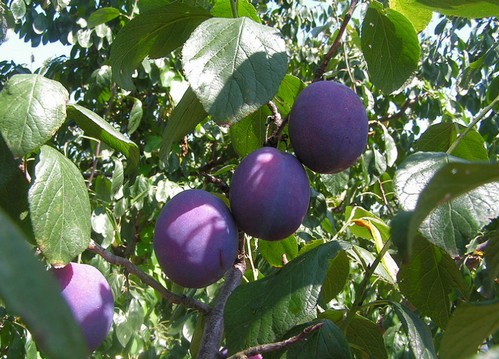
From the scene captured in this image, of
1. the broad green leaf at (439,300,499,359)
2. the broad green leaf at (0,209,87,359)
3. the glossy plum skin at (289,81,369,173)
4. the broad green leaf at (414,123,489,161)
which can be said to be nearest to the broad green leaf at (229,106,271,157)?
the glossy plum skin at (289,81,369,173)

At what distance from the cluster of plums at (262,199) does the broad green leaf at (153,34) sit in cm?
19

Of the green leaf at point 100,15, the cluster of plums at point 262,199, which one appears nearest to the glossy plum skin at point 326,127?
the cluster of plums at point 262,199

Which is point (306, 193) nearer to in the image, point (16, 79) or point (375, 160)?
point (16, 79)

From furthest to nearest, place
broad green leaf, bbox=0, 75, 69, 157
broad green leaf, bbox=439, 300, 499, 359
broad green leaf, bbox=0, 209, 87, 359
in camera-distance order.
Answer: broad green leaf, bbox=0, 75, 69, 157 → broad green leaf, bbox=439, 300, 499, 359 → broad green leaf, bbox=0, 209, 87, 359

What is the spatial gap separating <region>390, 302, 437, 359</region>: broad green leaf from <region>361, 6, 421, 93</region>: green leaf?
0.91 ft

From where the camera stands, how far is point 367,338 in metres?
0.74

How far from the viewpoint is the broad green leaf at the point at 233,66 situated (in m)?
0.59

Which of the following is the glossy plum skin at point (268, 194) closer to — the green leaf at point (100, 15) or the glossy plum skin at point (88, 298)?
the glossy plum skin at point (88, 298)

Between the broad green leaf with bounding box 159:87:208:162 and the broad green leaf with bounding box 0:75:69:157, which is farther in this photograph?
the broad green leaf with bounding box 159:87:208:162

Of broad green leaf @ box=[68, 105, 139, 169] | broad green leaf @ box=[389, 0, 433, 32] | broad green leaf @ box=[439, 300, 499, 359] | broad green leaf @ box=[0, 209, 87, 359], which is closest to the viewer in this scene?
broad green leaf @ box=[0, 209, 87, 359]

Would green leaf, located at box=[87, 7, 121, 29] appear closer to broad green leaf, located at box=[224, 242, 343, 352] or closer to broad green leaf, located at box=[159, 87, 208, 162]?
broad green leaf, located at box=[159, 87, 208, 162]

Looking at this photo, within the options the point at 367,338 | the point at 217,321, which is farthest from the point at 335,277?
the point at 217,321

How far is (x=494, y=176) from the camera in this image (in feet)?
1.13

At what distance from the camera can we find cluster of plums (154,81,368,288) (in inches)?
25.2
